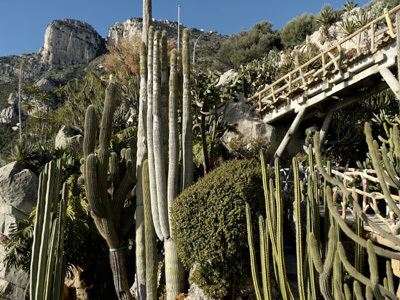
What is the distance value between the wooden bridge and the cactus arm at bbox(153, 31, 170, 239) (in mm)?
4807

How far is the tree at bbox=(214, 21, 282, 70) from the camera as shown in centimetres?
2772

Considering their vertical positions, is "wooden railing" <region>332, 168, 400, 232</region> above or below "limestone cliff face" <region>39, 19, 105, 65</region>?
below

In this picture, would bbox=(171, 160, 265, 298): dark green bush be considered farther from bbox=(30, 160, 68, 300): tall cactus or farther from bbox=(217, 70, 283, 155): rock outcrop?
bbox=(217, 70, 283, 155): rock outcrop

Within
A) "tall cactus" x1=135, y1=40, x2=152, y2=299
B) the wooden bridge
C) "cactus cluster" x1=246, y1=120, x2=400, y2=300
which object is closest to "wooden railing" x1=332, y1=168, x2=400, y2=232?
"cactus cluster" x1=246, y1=120, x2=400, y2=300

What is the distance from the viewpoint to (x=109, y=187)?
23.0 ft

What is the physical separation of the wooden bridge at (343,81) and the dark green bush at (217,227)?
4.33 m

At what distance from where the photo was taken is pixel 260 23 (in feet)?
106

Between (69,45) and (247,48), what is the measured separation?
39.8m

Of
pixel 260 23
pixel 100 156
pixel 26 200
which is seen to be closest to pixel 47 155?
pixel 26 200

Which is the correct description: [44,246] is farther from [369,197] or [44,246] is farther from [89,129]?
[369,197]

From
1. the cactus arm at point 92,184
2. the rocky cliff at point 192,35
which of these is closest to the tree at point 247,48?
the rocky cliff at point 192,35

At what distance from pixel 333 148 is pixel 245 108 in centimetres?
323

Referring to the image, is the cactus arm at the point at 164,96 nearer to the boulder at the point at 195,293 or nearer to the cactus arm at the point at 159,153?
the cactus arm at the point at 159,153

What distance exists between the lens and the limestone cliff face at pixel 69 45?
56.0 metres
